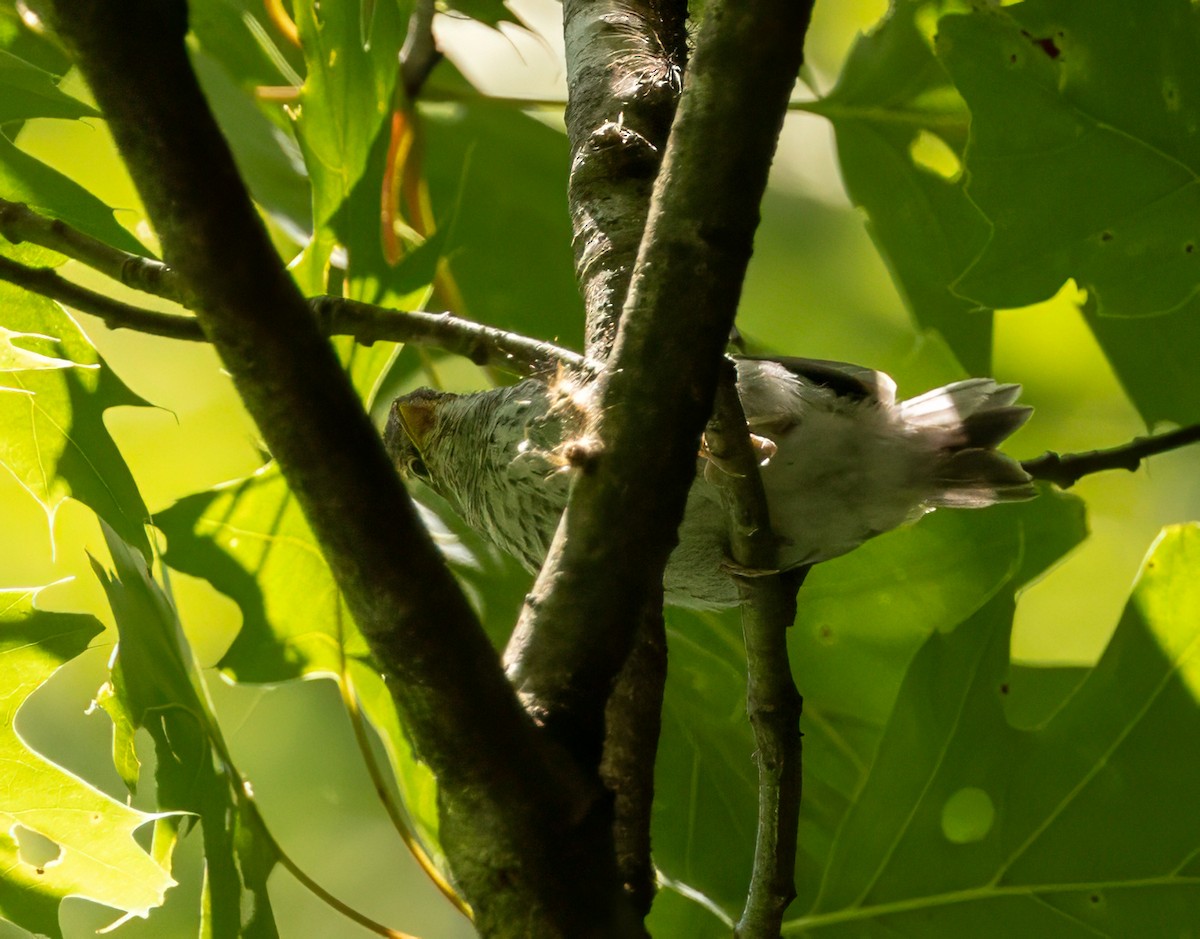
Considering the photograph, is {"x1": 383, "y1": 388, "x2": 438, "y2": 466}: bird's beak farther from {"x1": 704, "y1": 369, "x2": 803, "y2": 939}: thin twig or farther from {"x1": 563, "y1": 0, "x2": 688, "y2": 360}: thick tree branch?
{"x1": 704, "y1": 369, "x2": 803, "y2": 939}: thin twig

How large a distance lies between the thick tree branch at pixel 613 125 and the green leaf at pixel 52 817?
815 millimetres

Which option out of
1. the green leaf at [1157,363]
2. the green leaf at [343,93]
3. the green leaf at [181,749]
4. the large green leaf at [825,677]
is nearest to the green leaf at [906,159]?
the green leaf at [1157,363]

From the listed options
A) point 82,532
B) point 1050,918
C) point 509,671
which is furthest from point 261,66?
point 1050,918

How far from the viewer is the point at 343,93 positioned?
1.65m

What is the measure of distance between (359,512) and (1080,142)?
4.11 feet

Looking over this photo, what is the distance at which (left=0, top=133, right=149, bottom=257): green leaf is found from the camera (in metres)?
1.48

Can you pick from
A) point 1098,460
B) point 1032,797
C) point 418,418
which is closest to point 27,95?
point 418,418

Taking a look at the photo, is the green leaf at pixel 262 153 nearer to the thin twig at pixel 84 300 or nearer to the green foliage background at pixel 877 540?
the green foliage background at pixel 877 540

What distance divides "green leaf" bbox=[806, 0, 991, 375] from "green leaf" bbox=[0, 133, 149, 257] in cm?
124

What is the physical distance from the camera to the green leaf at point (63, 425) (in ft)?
5.02

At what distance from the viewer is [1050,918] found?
5.01 ft

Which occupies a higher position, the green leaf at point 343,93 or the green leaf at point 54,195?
the green leaf at point 343,93

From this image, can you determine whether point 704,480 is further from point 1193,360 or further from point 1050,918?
point 1193,360

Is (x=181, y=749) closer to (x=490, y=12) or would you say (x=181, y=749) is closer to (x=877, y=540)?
(x=877, y=540)
